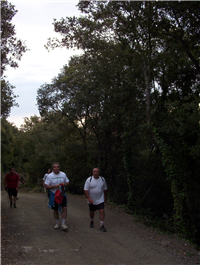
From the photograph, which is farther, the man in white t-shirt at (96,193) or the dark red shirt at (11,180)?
the dark red shirt at (11,180)

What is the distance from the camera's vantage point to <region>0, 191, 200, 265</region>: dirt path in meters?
5.95

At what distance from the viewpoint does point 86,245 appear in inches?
269

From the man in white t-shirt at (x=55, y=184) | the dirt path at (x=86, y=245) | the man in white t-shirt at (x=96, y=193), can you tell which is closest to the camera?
the dirt path at (x=86, y=245)

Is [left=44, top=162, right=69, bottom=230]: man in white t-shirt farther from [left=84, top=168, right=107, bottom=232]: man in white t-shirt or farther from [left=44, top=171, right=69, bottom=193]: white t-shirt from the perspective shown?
[left=84, top=168, right=107, bottom=232]: man in white t-shirt

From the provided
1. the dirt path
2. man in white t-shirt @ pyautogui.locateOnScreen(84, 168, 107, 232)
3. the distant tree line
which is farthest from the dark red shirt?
the distant tree line

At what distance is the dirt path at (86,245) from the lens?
5949 mm

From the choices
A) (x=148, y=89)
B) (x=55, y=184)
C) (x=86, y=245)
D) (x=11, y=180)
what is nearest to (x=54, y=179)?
(x=55, y=184)

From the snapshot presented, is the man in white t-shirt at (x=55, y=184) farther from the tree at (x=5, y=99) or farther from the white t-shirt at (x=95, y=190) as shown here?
the tree at (x=5, y=99)

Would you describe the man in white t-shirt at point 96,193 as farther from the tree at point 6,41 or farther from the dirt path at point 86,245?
the tree at point 6,41

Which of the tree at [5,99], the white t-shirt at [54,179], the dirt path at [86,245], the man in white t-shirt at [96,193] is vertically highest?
the tree at [5,99]

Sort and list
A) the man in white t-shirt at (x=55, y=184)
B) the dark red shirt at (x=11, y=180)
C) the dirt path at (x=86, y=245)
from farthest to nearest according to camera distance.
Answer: the dark red shirt at (x=11, y=180) → the man in white t-shirt at (x=55, y=184) → the dirt path at (x=86, y=245)

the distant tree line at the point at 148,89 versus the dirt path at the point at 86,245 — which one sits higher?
the distant tree line at the point at 148,89

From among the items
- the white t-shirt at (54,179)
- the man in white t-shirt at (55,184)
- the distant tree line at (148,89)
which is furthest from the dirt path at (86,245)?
the distant tree line at (148,89)

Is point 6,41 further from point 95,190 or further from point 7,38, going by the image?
point 95,190
